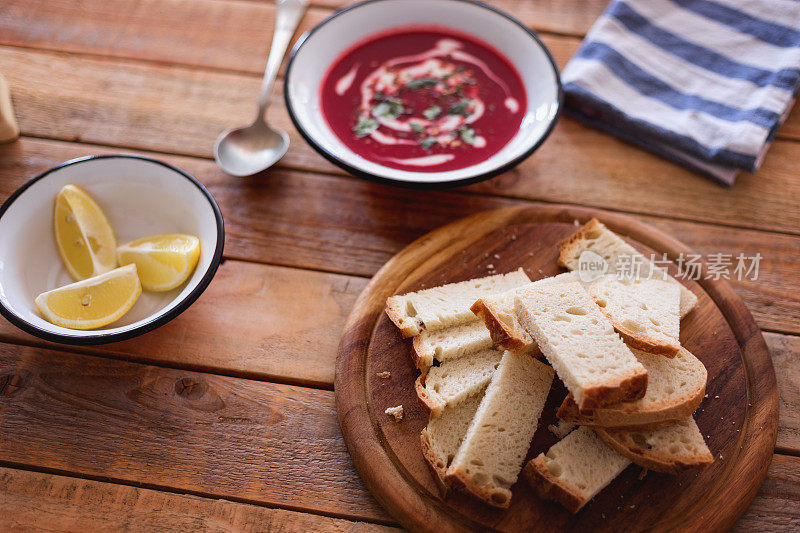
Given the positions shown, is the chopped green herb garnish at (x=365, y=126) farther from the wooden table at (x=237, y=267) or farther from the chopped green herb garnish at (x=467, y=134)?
the chopped green herb garnish at (x=467, y=134)

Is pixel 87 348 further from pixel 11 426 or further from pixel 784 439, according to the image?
pixel 784 439

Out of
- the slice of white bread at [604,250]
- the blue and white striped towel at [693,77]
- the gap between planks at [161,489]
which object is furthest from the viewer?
the blue and white striped towel at [693,77]

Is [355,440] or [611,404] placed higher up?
[611,404]

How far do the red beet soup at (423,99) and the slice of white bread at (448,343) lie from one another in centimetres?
65

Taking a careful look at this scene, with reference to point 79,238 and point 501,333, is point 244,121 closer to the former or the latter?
point 79,238

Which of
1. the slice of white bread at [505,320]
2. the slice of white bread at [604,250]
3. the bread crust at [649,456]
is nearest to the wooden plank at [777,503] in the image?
the bread crust at [649,456]

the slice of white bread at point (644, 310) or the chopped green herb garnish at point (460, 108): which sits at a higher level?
the chopped green herb garnish at point (460, 108)

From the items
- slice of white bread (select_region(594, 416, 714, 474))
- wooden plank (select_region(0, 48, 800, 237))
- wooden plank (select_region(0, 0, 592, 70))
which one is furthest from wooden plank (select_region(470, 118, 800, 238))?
slice of white bread (select_region(594, 416, 714, 474))

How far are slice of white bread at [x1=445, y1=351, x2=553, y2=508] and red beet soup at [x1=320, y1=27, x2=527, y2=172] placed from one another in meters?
0.85

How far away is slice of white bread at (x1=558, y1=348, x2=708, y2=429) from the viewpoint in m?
1.82

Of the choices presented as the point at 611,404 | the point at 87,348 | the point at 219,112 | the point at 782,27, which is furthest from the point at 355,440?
the point at 782,27

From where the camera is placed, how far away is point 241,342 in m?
2.18

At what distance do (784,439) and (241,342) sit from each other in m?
→ 1.71

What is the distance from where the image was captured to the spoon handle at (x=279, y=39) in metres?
2.70
